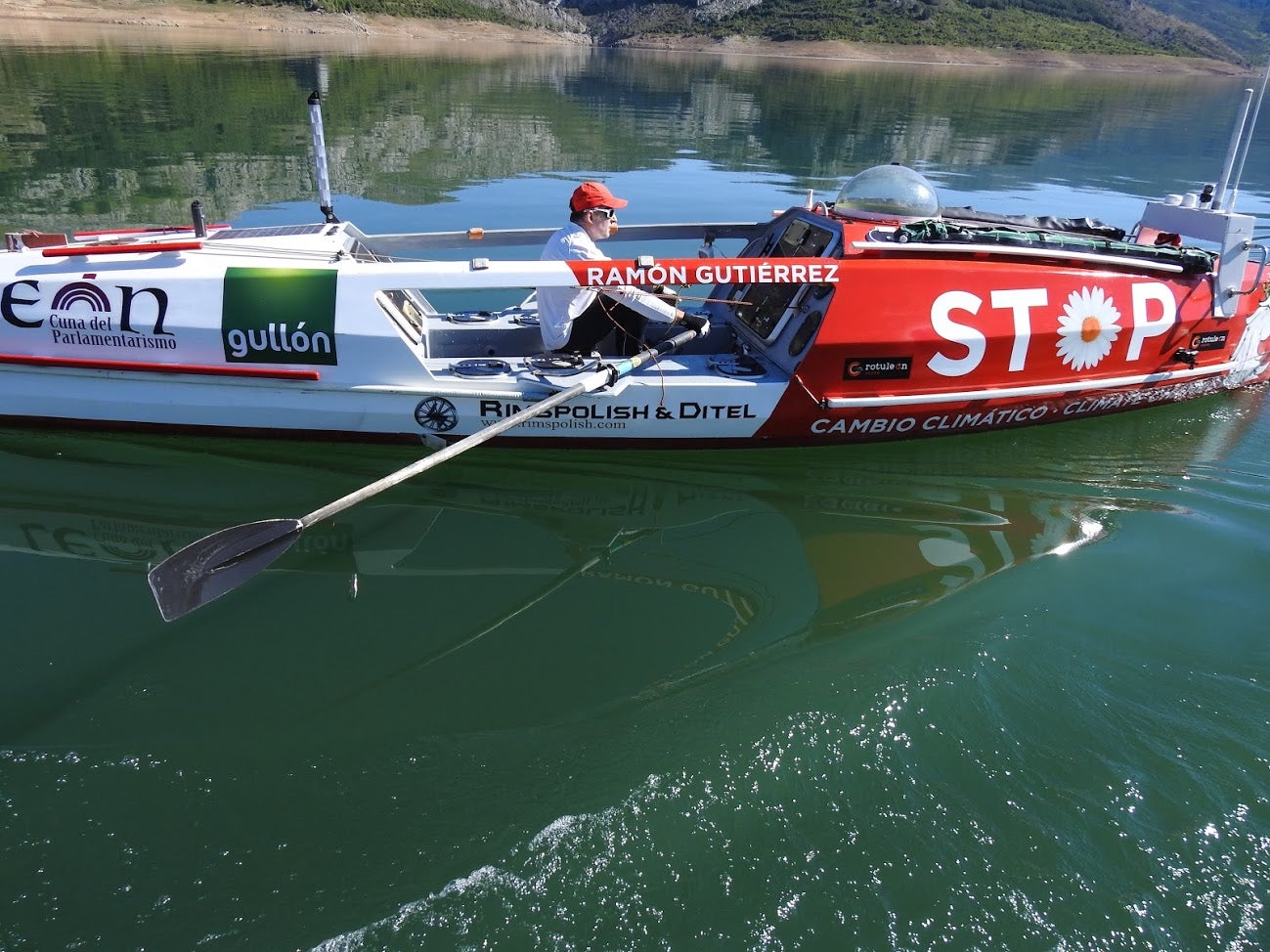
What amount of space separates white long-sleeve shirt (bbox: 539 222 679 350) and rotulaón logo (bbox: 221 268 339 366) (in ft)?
5.25

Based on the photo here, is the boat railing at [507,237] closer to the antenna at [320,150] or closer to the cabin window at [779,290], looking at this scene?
the antenna at [320,150]

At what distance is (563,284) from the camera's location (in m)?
5.91

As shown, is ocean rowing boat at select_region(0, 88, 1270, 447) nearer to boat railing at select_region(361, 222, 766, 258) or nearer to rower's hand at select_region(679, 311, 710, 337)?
boat railing at select_region(361, 222, 766, 258)

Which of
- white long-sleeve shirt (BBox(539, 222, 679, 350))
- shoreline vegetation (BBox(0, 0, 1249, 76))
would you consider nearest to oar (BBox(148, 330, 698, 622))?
white long-sleeve shirt (BBox(539, 222, 679, 350))

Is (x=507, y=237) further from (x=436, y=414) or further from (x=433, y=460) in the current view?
(x=433, y=460)

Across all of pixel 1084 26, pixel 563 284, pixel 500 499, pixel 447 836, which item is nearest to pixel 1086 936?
pixel 447 836

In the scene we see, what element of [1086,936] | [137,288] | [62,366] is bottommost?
[1086,936]

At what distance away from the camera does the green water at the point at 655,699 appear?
309cm

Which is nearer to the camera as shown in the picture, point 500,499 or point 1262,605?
point 1262,605

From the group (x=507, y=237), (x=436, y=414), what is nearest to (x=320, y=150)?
(x=507, y=237)

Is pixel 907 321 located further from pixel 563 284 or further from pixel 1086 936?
pixel 1086 936

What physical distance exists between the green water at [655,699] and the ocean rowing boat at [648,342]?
1.25 ft

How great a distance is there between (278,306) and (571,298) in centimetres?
215

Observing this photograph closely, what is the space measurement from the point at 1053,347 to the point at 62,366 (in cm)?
778
